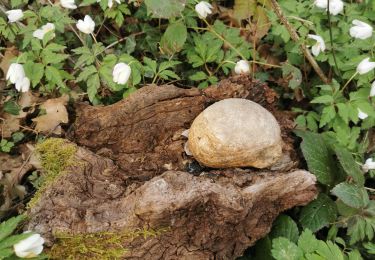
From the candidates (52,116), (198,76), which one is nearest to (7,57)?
(52,116)

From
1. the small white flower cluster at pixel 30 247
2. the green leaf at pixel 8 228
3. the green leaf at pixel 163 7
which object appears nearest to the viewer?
the small white flower cluster at pixel 30 247

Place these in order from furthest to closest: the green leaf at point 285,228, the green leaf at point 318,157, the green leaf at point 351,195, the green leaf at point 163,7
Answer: the green leaf at point 318,157 → the green leaf at point 285,228 → the green leaf at point 351,195 → the green leaf at point 163,7

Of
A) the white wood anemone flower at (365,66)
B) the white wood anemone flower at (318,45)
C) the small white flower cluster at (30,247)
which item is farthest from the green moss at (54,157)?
the white wood anemone flower at (365,66)

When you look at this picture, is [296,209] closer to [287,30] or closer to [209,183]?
[209,183]

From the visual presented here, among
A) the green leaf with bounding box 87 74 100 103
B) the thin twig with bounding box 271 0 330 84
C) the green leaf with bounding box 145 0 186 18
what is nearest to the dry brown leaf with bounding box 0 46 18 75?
the green leaf with bounding box 87 74 100 103

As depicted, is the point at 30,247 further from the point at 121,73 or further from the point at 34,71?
the point at 34,71

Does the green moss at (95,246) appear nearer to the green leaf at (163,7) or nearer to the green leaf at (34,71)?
the green leaf at (163,7)

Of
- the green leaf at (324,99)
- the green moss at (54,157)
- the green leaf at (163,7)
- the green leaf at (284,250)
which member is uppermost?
the green leaf at (163,7)
